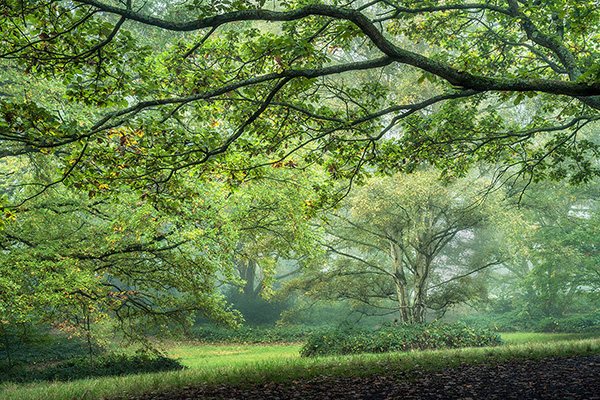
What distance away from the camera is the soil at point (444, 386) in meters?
6.14

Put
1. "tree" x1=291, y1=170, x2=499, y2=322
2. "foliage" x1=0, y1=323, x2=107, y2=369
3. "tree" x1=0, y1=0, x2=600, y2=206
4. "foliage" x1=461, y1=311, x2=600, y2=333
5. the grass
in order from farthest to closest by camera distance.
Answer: "foliage" x1=461, y1=311, x2=600, y2=333
"tree" x1=291, y1=170, x2=499, y2=322
"foliage" x1=0, y1=323, x2=107, y2=369
the grass
"tree" x1=0, y1=0, x2=600, y2=206

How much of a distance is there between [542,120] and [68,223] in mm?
13133

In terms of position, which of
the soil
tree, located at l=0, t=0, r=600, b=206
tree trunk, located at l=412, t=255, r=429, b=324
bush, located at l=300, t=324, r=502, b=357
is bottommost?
bush, located at l=300, t=324, r=502, b=357

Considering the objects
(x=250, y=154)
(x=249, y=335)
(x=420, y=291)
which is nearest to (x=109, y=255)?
(x=250, y=154)

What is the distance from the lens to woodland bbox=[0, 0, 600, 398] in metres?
5.99

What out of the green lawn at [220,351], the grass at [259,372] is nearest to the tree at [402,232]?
the green lawn at [220,351]

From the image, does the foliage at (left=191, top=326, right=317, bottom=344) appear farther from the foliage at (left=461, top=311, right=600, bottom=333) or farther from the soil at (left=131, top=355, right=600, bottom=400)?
Result: the soil at (left=131, top=355, right=600, bottom=400)

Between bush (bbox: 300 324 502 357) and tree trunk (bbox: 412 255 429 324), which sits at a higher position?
tree trunk (bbox: 412 255 429 324)

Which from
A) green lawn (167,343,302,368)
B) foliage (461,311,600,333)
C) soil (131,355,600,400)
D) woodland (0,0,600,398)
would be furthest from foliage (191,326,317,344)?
soil (131,355,600,400)

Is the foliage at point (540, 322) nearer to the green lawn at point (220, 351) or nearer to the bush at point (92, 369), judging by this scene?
the green lawn at point (220, 351)

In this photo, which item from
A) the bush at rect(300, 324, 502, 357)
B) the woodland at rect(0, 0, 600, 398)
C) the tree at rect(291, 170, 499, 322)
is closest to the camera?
the woodland at rect(0, 0, 600, 398)

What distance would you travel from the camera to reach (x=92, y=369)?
37.0 feet

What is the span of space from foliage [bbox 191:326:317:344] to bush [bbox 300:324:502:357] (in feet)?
36.0

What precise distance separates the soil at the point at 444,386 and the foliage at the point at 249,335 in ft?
65.1
